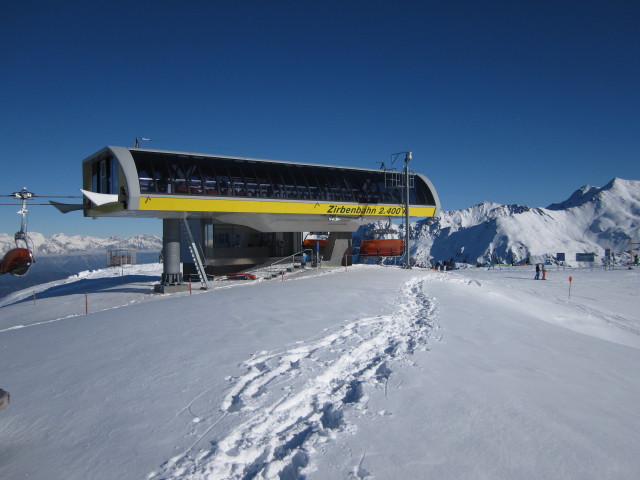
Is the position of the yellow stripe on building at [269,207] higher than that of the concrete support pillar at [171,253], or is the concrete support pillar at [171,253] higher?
the yellow stripe on building at [269,207]

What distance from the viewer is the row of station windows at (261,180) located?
759 inches

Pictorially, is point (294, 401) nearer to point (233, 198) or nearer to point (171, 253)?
point (233, 198)

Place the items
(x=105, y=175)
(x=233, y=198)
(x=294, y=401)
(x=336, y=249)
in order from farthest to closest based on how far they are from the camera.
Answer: (x=336, y=249) → (x=233, y=198) → (x=105, y=175) → (x=294, y=401)

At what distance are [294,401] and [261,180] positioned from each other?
18652 millimetres

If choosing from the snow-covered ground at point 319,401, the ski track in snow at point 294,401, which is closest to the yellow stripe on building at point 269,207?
the snow-covered ground at point 319,401

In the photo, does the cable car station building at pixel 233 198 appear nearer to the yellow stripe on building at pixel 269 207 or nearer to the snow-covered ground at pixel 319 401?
the yellow stripe on building at pixel 269 207

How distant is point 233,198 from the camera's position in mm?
21031

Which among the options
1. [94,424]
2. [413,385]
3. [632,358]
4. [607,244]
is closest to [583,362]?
[632,358]

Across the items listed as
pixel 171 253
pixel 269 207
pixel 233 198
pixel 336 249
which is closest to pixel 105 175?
pixel 171 253

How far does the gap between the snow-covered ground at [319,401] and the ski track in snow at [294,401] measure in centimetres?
2

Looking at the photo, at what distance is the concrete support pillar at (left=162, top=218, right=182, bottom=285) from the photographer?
20.2 meters

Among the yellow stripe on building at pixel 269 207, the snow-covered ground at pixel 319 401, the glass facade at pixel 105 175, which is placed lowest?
the snow-covered ground at pixel 319 401

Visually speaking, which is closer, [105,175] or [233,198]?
[105,175]

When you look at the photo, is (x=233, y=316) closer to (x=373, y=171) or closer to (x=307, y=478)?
(x=307, y=478)
